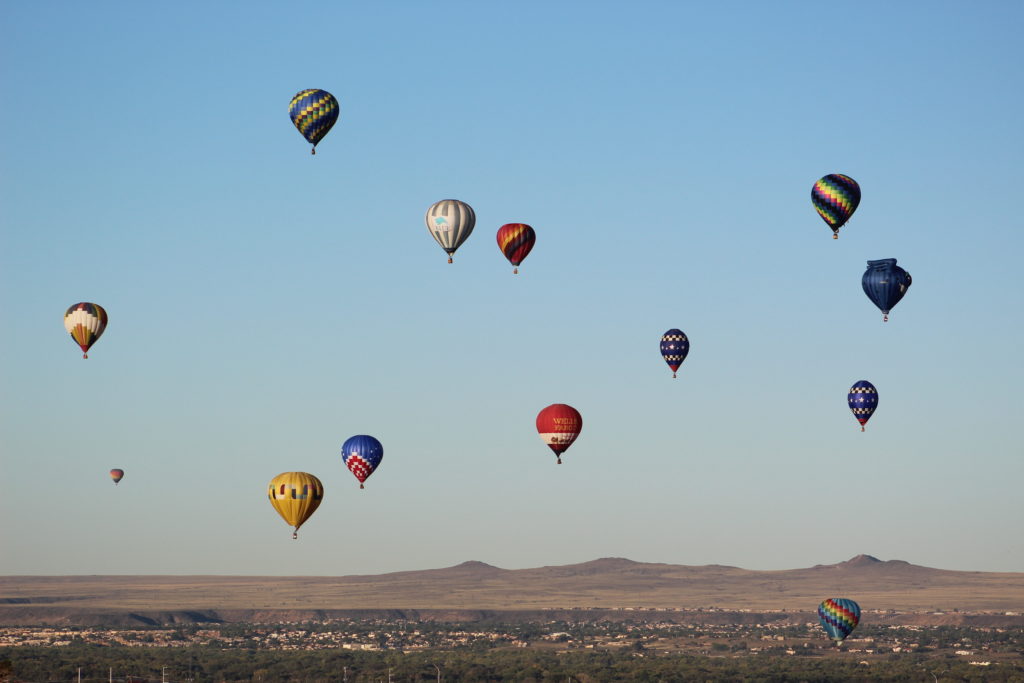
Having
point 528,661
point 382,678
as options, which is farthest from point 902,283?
point 528,661

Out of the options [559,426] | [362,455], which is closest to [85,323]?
[362,455]

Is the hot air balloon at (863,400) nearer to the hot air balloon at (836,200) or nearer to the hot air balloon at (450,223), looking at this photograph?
the hot air balloon at (836,200)

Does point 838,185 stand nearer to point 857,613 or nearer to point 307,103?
point 307,103

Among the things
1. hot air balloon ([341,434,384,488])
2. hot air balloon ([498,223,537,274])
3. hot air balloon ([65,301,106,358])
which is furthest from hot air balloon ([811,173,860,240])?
hot air balloon ([65,301,106,358])

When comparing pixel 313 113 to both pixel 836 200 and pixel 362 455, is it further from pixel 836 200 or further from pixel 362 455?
pixel 836 200

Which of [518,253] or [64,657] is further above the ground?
[518,253]

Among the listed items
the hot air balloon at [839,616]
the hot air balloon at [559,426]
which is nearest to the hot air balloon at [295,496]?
the hot air balloon at [559,426]
